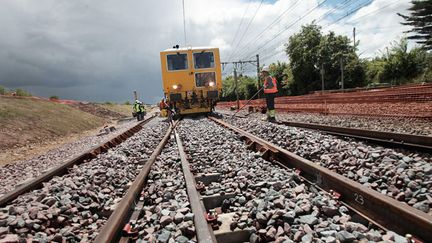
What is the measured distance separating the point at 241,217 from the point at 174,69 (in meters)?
13.3

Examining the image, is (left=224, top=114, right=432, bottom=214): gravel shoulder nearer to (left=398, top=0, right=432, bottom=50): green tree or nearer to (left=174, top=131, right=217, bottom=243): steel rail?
(left=174, top=131, right=217, bottom=243): steel rail

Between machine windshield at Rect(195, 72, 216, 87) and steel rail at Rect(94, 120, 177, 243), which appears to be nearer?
steel rail at Rect(94, 120, 177, 243)

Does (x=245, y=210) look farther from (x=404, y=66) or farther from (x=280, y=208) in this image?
(x=404, y=66)

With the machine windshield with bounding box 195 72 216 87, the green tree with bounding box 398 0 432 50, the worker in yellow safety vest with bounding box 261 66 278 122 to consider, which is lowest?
the worker in yellow safety vest with bounding box 261 66 278 122

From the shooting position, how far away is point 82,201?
10.8 feet

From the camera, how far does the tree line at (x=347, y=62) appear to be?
121 ft

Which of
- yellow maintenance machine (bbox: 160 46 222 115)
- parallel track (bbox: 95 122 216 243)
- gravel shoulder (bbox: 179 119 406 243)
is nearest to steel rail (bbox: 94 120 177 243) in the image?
parallel track (bbox: 95 122 216 243)

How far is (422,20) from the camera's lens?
36.6 meters

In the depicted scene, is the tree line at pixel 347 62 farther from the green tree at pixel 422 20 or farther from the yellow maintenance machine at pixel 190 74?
the yellow maintenance machine at pixel 190 74

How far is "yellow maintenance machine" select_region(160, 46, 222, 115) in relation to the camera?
1512cm

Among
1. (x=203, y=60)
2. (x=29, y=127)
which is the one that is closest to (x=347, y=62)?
(x=203, y=60)

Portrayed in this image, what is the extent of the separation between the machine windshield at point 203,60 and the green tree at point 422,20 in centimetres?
3341

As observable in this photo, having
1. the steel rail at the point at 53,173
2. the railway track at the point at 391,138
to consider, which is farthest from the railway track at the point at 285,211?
the railway track at the point at 391,138

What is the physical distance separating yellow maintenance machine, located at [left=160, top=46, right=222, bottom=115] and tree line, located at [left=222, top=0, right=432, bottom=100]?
70.9 ft
